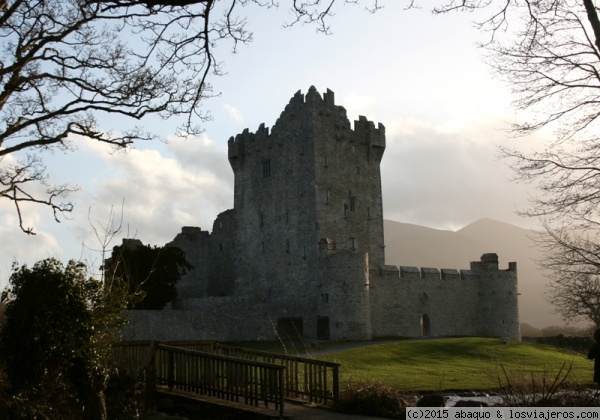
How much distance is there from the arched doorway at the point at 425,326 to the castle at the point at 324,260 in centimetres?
6

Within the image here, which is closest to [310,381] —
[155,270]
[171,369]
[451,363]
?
[171,369]

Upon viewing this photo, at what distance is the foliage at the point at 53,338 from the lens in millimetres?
12773

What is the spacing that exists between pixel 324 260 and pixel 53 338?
2925 centimetres

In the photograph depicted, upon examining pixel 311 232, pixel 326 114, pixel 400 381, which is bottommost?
pixel 400 381

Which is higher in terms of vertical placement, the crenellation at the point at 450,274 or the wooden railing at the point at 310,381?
the crenellation at the point at 450,274

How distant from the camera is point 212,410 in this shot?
14.6 metres

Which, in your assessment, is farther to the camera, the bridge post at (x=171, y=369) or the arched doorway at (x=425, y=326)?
the arched doorway at (x=425, y=326)

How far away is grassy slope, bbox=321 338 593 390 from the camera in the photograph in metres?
20.8

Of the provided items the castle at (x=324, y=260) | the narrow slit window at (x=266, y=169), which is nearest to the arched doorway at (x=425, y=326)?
the castle at (x=324, y=260)

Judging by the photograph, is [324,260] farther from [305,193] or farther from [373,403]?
[373,403]

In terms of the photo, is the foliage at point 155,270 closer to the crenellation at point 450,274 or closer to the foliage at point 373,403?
the crenellation at point 450,274

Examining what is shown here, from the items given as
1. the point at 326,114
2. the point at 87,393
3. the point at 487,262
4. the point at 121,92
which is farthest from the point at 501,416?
the point at 487,262

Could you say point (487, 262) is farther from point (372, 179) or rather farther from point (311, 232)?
point (311, 232)

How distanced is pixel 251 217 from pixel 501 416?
37.2 meters
